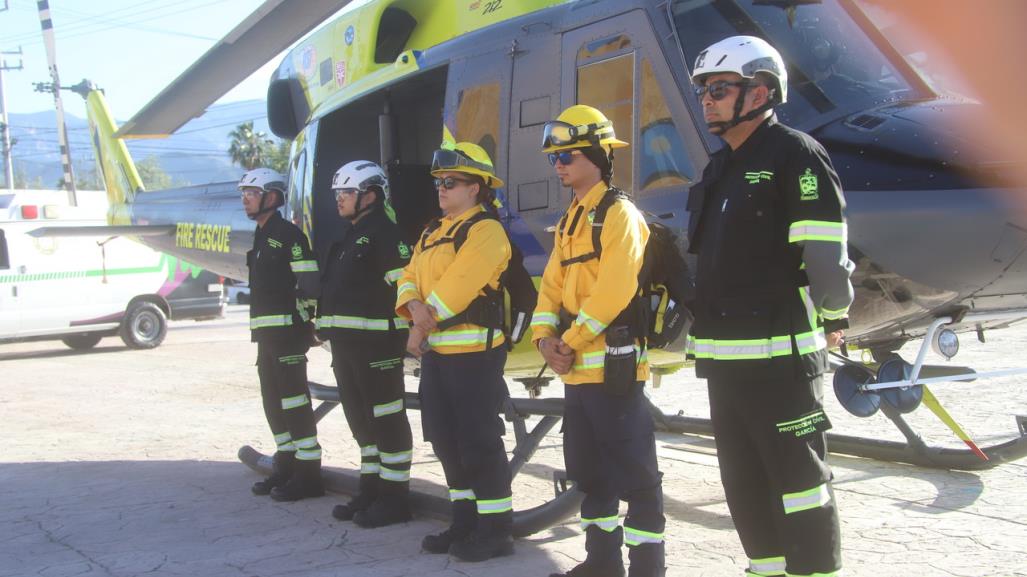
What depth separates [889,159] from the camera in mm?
3402

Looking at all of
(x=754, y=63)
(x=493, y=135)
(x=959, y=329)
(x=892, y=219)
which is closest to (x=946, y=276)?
(x=892, y=219)

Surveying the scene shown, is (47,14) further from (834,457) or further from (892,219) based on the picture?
(892,219)

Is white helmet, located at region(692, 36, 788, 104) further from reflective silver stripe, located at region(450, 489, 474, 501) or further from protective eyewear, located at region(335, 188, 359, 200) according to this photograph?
protective eyewear, located at region(335, 188, 359, 200)

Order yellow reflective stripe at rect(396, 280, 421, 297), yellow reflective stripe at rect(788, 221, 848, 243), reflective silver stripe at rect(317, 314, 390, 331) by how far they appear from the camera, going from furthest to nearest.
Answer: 1. reflective silver stripe at rect(317, 314, 390, 331)
2. yellow reflective stripe at rect(396, 280, 421, 297)
3. yellow reflective stripe at rect(788, 221, 848, 243)

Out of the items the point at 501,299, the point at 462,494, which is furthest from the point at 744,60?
the point at 462,494

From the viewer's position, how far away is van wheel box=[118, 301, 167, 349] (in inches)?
666

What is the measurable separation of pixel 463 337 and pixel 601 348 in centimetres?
90

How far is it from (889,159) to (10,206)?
51.9 feet

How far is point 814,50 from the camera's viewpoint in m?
3.87

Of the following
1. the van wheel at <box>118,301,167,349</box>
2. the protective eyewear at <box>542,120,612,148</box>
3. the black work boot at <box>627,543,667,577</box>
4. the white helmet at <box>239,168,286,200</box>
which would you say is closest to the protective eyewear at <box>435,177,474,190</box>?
the protective eyewear at <box>542,120,612,148</box>

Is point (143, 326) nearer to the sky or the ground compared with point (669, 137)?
nearer to the ground

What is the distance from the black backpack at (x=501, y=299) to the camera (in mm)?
4477

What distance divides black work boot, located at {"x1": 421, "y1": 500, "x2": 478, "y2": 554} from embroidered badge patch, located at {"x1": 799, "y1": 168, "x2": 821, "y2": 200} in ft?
8.20

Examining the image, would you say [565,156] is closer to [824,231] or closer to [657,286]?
[657,286]
